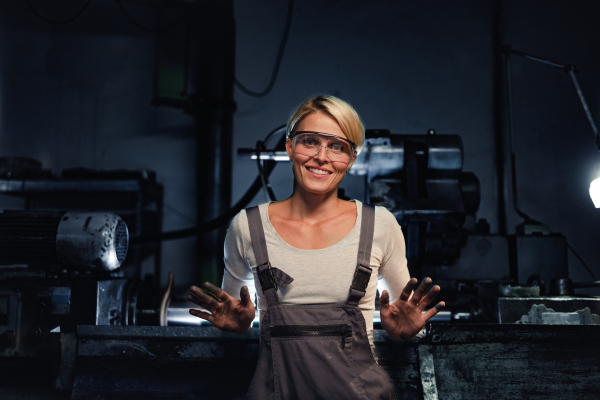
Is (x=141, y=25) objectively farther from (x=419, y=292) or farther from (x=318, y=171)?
(x=419, y=292)

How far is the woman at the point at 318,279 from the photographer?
97 centimetres

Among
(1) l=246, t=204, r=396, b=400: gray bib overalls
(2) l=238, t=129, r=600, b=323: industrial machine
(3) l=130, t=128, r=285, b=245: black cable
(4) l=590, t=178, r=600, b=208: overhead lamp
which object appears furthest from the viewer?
(3) l=130, t=128, r=285, b=245: black cable

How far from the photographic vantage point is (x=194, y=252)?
314 centimetres

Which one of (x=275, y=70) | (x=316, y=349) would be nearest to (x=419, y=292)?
(x=316, y=349)

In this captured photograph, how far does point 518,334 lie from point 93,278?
4.62 feet

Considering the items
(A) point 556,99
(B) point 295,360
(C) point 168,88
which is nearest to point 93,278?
(B) point 295,360

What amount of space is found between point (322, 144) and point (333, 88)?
219cm

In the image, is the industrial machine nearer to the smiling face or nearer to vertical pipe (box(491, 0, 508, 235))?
the smiling face

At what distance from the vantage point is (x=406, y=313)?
1.04 metres

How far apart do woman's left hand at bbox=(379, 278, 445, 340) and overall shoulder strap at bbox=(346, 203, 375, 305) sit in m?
0.06

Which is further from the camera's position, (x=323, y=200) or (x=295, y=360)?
(x=323, y=200)

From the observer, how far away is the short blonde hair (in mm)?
1096

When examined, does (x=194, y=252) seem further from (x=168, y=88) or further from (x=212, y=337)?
(x=212, y=337)

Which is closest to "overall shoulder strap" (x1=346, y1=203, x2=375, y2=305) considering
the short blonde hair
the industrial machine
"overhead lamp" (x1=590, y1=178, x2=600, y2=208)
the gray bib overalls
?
the gray bib overalls
